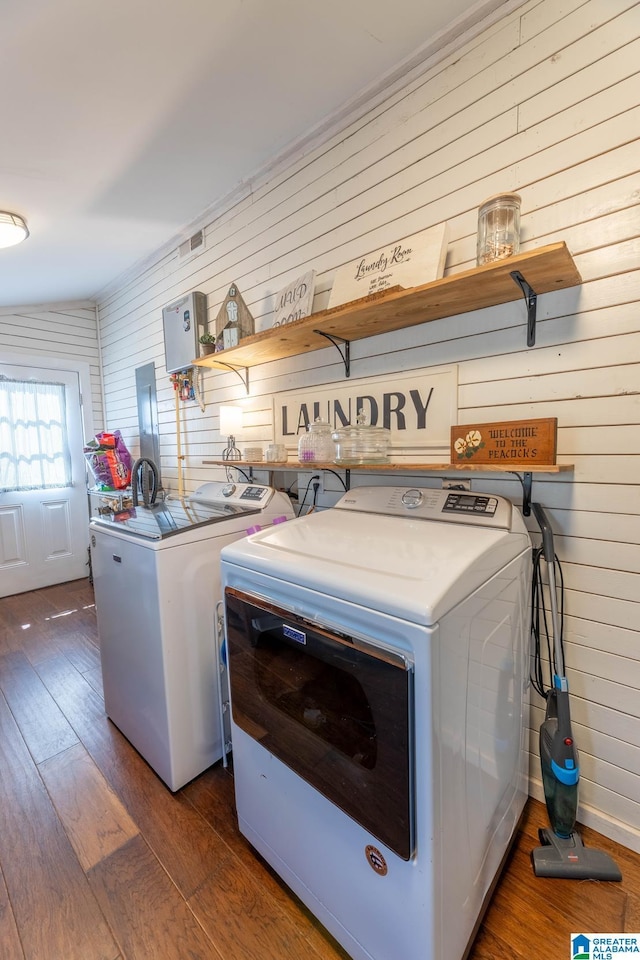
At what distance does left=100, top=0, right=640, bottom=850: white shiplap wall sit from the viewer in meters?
1.21

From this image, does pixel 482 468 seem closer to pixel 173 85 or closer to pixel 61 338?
pixel 173 85

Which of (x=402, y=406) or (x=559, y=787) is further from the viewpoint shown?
(x=402, y=406)

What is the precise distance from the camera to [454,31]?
1.44m

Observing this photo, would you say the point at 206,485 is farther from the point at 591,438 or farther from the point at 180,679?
the point at 591,438

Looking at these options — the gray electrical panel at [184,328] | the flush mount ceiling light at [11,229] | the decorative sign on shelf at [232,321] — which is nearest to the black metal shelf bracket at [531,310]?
the decorative sign on shelf at [232,321]

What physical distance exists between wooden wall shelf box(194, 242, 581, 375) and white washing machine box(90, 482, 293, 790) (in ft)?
2.81

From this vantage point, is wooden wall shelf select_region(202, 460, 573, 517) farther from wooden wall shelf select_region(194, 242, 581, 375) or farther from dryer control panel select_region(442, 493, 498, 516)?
wooden wall shelf select_region(194, 242, 581, 375)

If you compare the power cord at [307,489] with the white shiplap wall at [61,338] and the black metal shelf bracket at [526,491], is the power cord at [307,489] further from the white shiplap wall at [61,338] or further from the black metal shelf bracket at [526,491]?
the white shiplap wall at [61,338]

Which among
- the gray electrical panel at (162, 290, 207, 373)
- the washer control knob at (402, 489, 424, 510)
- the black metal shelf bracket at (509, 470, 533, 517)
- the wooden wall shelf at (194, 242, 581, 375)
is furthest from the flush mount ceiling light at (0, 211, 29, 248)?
the black metal shelf bracket at (509, 470, 533, 517)

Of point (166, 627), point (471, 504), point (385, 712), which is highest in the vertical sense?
point (471, 504)

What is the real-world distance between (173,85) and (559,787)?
112 inches

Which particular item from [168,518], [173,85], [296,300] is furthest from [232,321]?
[168,518]

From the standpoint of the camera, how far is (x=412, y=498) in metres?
1.48

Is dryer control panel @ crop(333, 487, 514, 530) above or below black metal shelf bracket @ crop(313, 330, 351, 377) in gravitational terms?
below
